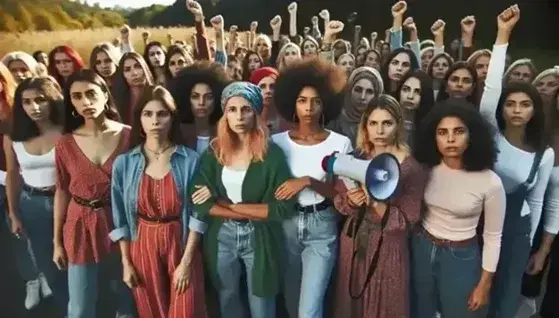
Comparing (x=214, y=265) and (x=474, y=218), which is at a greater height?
(x=474, y=218)

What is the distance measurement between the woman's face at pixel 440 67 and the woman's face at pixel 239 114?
591 mm

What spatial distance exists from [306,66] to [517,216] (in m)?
0.83

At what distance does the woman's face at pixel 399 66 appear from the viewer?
1.98 metres

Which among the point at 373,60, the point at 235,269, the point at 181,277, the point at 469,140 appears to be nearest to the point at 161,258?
the point at 181,277

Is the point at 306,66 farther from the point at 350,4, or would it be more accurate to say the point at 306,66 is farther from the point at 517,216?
the point at 517,216

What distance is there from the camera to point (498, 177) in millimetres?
1919

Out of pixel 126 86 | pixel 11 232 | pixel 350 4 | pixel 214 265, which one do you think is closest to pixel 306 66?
pixel 350 4

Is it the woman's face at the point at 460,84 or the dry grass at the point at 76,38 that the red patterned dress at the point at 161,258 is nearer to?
the dry grass at the point at 76,38

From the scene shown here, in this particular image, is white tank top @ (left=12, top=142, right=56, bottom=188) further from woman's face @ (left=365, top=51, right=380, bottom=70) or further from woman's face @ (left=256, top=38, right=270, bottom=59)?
woman's face @ (left=365, top=51, right=380, bottom=70)

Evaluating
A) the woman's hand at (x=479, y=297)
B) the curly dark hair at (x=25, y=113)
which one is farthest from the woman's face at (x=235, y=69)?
the woman's hand at (x=479, y=297)

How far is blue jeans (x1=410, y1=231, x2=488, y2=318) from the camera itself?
1.97 m

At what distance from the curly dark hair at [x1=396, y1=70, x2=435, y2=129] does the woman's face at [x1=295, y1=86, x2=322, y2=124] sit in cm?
26

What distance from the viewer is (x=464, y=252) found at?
1.96 metres

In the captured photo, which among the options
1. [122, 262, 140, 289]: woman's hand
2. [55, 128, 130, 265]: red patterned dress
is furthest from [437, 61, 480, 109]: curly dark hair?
[122, 262, 140, 289]: woman's hand
